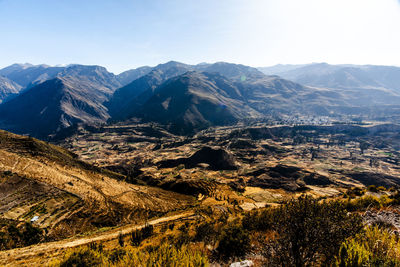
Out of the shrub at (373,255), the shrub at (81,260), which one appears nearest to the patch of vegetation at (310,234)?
the shrub at (373,255)

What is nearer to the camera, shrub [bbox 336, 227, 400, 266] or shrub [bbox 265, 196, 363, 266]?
shrub [bbox 336, 227, 400, 266]

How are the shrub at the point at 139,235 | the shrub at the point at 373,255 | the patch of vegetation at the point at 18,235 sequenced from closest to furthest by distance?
the shrub at the point at 373,255
the shrub at the point at 139,235
the patch of vegetation at the point at 18,235


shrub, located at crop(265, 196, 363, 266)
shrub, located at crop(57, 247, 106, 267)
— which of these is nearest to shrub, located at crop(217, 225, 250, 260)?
shrub, located at crop(265, 196, 363, 266)

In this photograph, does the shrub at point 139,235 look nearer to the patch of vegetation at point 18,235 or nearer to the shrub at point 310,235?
the patch of vegetation at point 18,235

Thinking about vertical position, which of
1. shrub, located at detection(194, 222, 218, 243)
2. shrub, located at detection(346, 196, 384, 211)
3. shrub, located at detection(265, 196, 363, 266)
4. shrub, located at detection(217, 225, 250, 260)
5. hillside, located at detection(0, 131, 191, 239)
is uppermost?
shrub, located at detection(265, 196, 363, 266)

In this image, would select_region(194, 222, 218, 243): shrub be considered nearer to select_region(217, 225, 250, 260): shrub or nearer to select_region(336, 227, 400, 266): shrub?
select_region(217, 225, 250, 260): shrub

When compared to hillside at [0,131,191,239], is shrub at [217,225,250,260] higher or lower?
higher

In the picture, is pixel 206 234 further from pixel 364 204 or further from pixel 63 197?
pixel 63 197

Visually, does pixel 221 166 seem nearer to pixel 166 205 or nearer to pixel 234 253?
pixel 166 205

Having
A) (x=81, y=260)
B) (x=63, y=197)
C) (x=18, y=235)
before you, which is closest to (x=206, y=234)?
(x=81, y=260)

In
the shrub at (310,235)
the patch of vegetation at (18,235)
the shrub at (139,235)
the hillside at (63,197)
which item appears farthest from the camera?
the hillside at (63,197)

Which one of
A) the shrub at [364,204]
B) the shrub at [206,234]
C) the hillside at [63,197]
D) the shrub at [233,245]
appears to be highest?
the shrub at [233,245]
